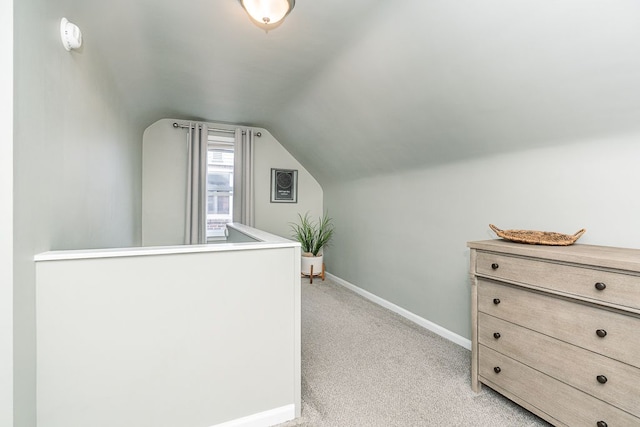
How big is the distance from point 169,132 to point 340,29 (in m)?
3.14

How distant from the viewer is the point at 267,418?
145 centimetres

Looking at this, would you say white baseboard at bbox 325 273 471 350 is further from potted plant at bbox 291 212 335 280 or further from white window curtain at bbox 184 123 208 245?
white window curtain at bbox 184 123 208 245

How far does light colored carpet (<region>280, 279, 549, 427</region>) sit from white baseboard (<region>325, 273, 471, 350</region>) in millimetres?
55

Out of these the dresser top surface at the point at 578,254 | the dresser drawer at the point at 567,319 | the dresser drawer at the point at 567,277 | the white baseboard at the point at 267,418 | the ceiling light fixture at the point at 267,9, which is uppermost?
the ceiling light fixture at the point at 267,9

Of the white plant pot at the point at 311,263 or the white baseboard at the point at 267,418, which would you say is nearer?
the white baseboard at the point at 267,418

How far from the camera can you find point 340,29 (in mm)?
1871

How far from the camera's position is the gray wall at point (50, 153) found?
961mm

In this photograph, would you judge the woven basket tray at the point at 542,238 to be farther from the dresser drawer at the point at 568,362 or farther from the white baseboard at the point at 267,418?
the white baseboard at the point at 267,418

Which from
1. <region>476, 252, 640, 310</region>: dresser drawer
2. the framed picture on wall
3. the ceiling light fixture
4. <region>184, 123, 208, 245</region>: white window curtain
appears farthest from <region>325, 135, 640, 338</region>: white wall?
<region>184, 123, 208, 245</region>: white window curtain

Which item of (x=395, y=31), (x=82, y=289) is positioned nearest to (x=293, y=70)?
(x=395, y=31)

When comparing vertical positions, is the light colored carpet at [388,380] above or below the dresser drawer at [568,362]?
below

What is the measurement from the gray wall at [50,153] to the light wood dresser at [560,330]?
1990 mm

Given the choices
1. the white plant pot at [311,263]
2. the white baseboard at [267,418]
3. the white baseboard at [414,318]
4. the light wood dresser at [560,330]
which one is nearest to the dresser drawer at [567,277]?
the light wood dresser at [560,330]

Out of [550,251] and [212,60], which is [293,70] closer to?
[212,60]
